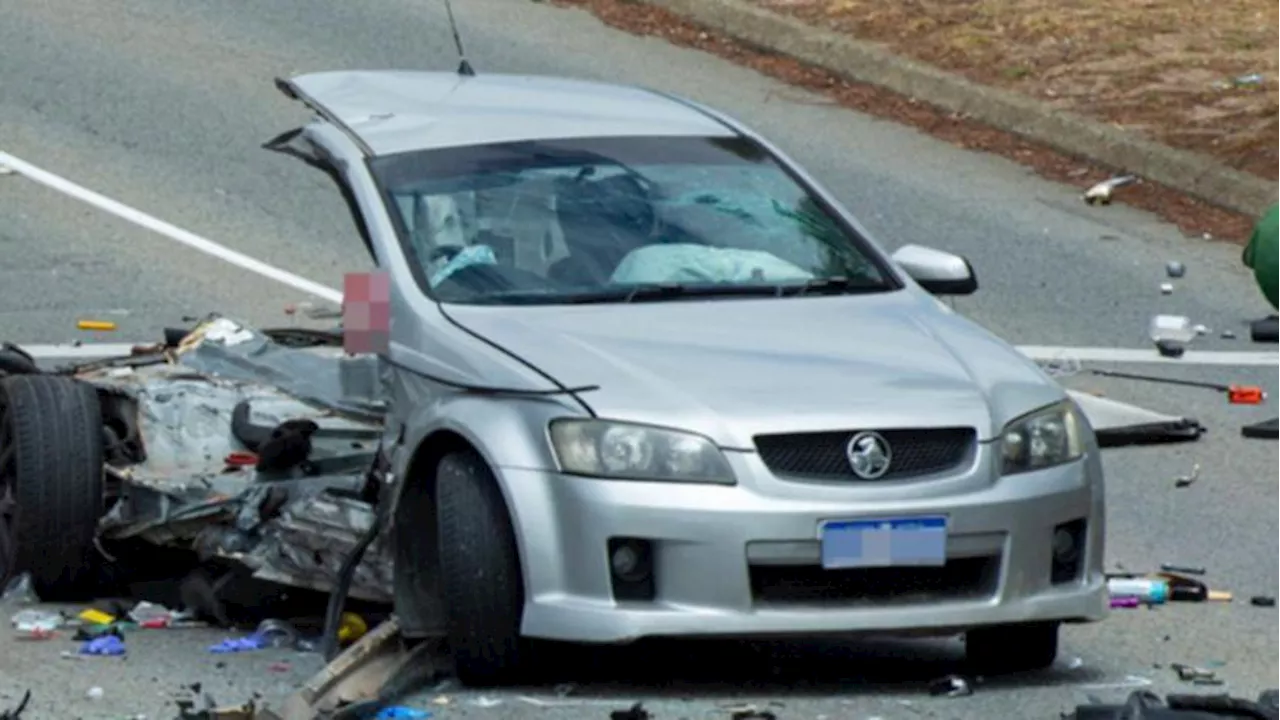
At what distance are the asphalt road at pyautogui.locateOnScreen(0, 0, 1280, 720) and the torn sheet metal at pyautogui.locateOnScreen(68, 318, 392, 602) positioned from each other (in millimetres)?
318

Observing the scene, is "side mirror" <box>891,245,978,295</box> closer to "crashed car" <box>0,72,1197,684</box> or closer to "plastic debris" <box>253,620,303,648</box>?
"crashed car" <box>0,72,1197,684</box>

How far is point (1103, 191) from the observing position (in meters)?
16.5

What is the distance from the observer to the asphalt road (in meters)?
8.13

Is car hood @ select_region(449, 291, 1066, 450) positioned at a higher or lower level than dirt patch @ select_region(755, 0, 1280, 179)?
lower

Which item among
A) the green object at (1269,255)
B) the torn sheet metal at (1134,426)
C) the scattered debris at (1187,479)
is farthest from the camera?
the torn sheet metal at (1134,426)

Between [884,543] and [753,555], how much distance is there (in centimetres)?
35

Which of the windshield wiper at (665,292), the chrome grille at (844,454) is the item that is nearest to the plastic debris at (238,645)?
the windshield wiper at (665,292)

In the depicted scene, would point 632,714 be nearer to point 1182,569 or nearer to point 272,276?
point 1182,569

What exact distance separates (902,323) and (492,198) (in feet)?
4.21

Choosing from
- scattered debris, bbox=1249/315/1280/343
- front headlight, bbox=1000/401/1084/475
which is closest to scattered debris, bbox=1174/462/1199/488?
scattered debris, bbox=1249/315/1280/343

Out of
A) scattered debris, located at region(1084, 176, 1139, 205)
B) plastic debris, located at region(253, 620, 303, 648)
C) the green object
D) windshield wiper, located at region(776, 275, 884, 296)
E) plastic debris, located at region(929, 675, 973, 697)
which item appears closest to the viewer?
plastic debris, located at region(929, 675, 973, 697)

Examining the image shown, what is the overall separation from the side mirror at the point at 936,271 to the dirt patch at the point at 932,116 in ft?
22.9

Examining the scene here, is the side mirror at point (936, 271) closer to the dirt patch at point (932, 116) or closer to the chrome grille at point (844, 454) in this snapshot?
the chrome grille at point (844, 454)

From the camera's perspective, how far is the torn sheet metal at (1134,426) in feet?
38.4
